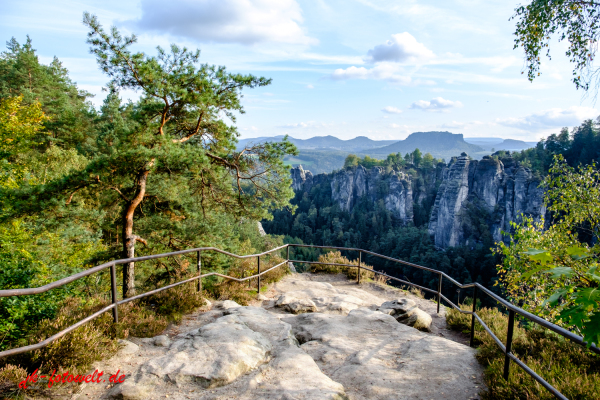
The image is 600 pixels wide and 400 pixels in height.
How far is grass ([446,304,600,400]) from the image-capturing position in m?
2.71

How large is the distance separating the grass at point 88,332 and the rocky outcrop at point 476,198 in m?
79.4

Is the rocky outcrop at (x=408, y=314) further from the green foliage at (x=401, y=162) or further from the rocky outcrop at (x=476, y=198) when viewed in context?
the green foliage at (x=401, y=162)

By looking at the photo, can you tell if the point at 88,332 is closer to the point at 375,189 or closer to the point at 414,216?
the point at 414,216

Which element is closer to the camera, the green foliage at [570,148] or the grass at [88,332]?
the grass at [88,332]

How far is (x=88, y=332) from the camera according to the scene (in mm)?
3287

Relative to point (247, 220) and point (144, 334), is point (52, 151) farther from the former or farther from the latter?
point (144, 334)

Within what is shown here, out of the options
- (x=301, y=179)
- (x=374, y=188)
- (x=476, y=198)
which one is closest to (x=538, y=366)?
(x=476, y=198)

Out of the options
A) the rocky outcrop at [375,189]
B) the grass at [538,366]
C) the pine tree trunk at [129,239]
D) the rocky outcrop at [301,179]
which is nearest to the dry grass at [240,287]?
the pine tree trunk at [129,239]

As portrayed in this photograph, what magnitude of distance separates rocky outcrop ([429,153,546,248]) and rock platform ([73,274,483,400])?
78073mm

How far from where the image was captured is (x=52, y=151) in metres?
17.5

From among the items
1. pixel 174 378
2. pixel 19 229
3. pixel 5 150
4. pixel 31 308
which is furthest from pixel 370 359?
pixel 5 150

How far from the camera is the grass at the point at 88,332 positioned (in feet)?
8.93

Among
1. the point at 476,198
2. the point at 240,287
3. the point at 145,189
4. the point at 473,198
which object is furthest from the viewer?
the point at 473,198

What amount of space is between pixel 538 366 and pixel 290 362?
2427 millimetres
